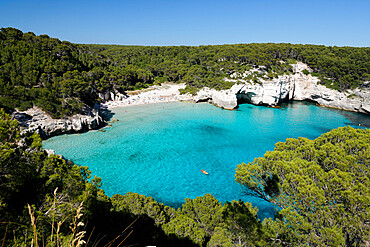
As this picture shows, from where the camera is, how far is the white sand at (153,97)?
40281 millimetres

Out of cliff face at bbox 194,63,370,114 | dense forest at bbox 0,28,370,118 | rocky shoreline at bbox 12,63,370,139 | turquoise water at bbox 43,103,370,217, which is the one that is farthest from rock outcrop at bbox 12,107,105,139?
cliff face at bbox 194,63,370,114

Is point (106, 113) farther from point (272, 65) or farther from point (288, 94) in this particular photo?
point (288, 94)

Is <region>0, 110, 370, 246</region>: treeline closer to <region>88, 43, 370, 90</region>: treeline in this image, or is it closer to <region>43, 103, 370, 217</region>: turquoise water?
<region>43, 103, 370, 217</region>: turquoise water

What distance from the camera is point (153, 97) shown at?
4566 centimetres

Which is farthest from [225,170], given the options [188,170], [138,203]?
[138,203]

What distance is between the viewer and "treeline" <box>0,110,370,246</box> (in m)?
5.02

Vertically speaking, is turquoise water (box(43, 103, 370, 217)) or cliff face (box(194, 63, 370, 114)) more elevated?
cliff face (box(194, 63, 370, 114))

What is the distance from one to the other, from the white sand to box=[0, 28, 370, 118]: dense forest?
11.5 ft

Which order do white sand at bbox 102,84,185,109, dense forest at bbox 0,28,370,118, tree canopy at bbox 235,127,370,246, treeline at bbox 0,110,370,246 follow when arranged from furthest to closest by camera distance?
white sand at bbox 102,84,185,109, dense forest at bbox 0,28,370,118, tree canopy at bbox 235,127,370,246, treeline at bbox 0,110,370,246

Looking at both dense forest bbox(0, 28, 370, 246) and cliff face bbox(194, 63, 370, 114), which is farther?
cliff face bbox(194, 63, 370, 114)

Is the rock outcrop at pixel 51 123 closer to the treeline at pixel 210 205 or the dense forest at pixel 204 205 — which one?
the dense forest at pixel 204 205

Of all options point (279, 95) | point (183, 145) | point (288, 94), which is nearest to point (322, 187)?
point (183, 145)

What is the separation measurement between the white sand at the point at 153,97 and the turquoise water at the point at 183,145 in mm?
3990

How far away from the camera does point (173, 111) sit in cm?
3675
